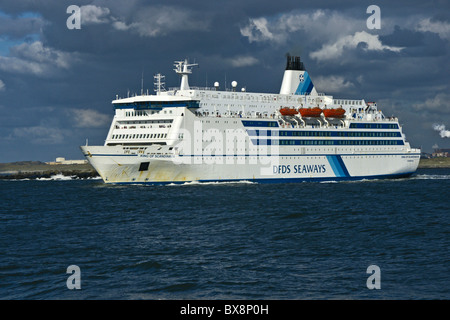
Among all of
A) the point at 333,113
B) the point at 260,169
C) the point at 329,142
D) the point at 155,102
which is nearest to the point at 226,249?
the point at 155,102

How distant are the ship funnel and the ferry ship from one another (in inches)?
4.5

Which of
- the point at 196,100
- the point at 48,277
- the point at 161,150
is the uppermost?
the point at 196,100

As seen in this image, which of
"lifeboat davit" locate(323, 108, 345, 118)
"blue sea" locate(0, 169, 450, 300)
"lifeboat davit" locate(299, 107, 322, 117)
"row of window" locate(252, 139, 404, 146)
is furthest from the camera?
"lifeboat davit" locate(323, 108, 345, 118)

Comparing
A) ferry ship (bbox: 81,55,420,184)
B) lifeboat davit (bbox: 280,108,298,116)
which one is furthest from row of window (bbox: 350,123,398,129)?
A: lifeboat davit (bbox: 280,108,298,116)

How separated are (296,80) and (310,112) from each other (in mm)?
6313

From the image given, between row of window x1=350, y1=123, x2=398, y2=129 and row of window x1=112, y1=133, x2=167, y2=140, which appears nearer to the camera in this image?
row of window x1=112, y1=133, x2=167, y2=140

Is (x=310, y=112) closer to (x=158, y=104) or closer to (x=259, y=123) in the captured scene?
(x=259, y=123)

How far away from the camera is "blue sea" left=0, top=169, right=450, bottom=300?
52.5 feet

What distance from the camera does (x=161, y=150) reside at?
48625mm

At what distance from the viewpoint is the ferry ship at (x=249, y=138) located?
49.2 m

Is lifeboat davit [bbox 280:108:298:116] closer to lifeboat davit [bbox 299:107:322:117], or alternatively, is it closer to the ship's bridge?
lifeboat davit [bbox 299:107:322:117]
